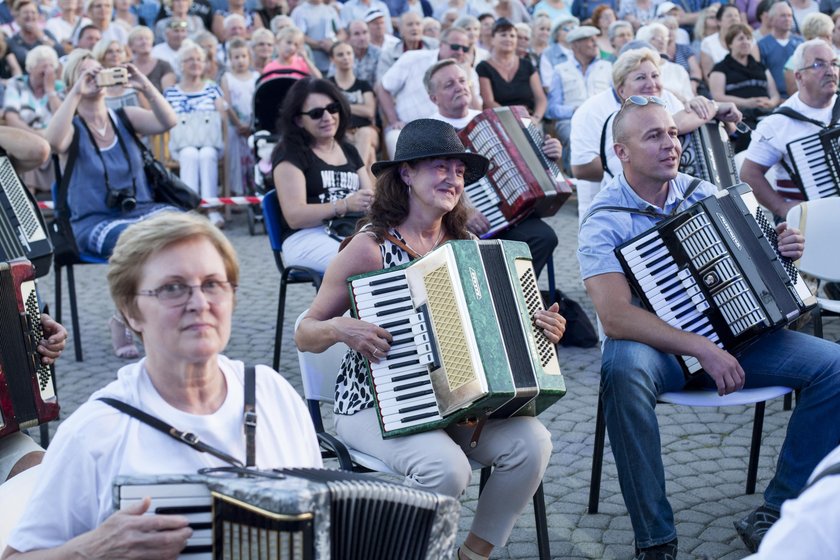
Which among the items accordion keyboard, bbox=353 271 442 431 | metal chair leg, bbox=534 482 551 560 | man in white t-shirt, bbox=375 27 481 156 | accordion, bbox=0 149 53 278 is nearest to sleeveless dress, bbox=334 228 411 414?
accordion keyboard, bbox=353 271 442 431

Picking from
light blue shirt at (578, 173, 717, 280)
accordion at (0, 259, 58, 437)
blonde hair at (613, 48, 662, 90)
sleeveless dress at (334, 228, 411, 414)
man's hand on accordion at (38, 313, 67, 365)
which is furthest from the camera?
blonde hair at (613, 48, 662, 90)

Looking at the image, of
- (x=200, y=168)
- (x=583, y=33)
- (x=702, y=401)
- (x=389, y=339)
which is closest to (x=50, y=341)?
(x=389, y=339)

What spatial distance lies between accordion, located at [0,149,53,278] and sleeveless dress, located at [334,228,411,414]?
5.98 feet

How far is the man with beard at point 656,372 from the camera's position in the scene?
146 inches

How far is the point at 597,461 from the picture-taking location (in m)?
4.17

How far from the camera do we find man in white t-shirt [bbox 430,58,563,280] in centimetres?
629

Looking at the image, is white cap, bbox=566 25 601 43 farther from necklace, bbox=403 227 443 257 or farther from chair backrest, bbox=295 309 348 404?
chair backrest, bbox=295 309 348 404

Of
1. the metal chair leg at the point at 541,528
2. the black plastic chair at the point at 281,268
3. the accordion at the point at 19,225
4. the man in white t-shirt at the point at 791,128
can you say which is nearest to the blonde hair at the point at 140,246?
the metal chair leg at the point at 541,528

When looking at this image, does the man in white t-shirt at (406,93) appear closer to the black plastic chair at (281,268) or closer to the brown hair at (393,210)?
the black plastic chair at (281,268)

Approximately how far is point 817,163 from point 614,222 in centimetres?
238

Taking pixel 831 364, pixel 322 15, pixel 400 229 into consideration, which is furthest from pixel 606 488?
pixel 322 15

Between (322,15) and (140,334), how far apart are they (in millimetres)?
9941

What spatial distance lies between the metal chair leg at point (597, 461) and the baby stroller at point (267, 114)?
15.8ft

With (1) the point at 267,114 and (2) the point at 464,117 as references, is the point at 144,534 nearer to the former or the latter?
(2) the point at 464,117
